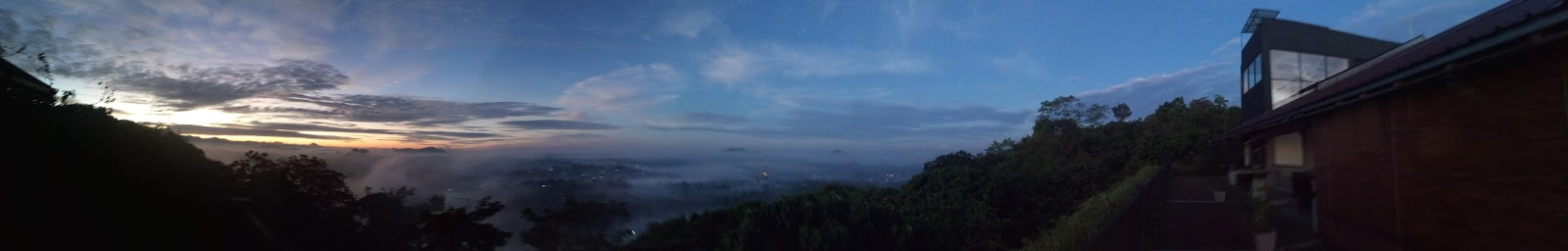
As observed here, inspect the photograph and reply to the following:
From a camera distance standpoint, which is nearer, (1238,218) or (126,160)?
(126,160)

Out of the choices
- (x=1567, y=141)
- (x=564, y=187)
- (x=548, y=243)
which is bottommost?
(x=548, y=243)

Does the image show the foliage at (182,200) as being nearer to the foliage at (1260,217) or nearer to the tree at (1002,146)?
the foliage at (1260,217)

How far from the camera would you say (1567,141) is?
307cm

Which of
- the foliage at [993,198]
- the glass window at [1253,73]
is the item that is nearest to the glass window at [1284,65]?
the glass window at [1253,73]

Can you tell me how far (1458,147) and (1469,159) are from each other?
0.38 feet

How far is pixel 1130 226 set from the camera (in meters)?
5.12

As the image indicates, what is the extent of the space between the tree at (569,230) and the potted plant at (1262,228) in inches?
258

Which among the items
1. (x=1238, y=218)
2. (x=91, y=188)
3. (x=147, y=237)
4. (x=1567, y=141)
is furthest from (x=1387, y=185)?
(x=91, y=188)

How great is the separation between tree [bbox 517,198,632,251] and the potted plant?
6.57 meters

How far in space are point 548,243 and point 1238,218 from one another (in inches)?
345

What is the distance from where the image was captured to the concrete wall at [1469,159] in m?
3.22

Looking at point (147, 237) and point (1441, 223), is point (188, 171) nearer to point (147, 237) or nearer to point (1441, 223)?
point (147, 237)

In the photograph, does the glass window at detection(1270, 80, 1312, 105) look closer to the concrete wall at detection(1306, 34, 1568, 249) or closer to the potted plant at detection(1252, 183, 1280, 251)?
the potted plant at detection(1252, 183, 1280, 251)

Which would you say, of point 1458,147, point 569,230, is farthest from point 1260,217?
point 569,230
